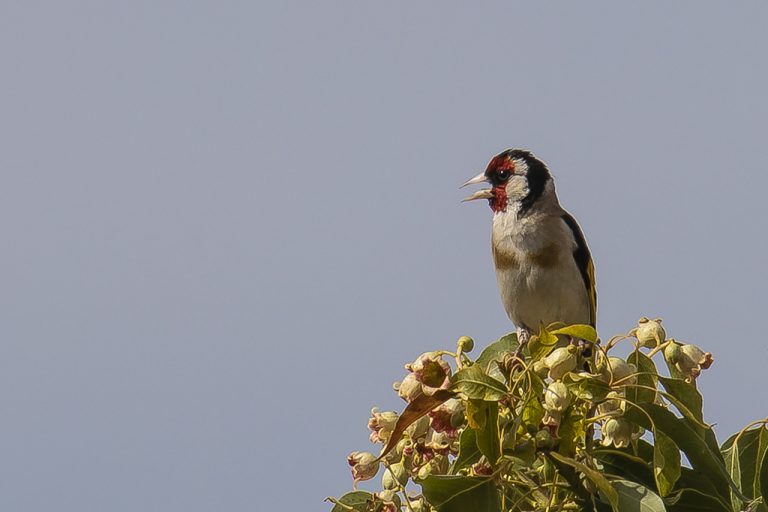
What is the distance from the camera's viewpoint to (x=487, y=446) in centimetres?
265

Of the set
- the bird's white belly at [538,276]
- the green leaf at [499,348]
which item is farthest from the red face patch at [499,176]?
the green leaf at [499,348]

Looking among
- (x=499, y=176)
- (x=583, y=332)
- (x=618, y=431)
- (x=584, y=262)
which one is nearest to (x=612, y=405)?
(x=618, y=431)

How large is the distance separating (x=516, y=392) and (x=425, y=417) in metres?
0.31

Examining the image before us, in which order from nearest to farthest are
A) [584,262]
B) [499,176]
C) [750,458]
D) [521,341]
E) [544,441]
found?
[544,441] < [750,458] < [521,341] < [584,262] < [499,176]

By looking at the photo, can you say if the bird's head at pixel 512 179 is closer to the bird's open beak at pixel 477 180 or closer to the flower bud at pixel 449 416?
the bird's open beak at pixel 477 180

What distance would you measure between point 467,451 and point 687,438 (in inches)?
21.6

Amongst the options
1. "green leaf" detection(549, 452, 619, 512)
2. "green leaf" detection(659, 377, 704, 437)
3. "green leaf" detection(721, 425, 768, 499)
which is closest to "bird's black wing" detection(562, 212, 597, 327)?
"green leaf" detection(721, 425, 768, 499)

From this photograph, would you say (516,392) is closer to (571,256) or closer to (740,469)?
(740,469)

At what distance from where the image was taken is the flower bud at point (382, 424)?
3.03 m

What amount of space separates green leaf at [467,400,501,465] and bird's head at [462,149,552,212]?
4.52 meters

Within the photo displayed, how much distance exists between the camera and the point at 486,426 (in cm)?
266

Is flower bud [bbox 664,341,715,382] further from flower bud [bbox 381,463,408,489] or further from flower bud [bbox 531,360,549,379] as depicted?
flower bud [bbox 381,463,408,489]

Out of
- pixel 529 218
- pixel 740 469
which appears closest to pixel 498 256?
pixel 529 218

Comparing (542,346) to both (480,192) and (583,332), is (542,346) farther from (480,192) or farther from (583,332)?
(480,192)
